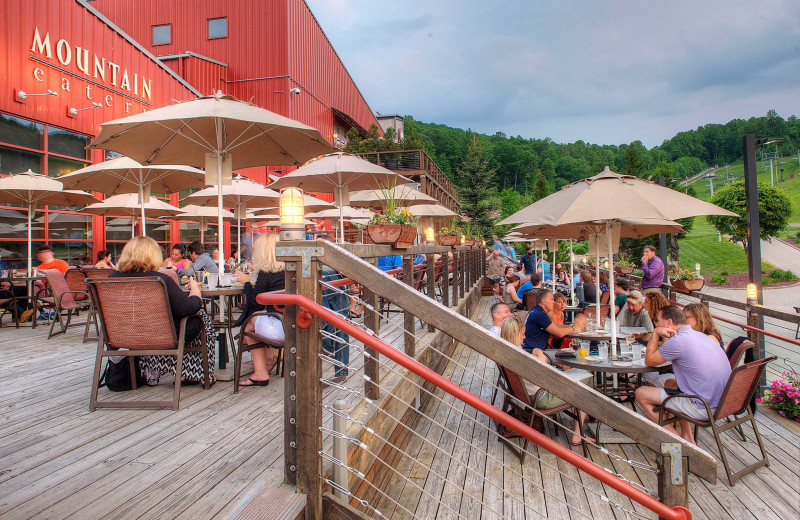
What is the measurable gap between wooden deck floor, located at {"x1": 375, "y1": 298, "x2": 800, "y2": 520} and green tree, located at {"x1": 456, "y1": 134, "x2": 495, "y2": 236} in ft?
112

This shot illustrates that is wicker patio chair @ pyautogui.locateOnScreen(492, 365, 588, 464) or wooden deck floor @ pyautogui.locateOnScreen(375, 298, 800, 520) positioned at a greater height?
wicker patio chair @ pyautogui.locateOnScreen(492, 365, 588, 464)

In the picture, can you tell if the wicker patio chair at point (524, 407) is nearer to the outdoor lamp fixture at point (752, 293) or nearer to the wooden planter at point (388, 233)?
the wooden planter at point (388, 233)

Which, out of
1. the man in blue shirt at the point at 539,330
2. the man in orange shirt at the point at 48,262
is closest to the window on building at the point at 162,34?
the man in orange shirt at the point at 48,262

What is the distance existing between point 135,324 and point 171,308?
0.27 metres

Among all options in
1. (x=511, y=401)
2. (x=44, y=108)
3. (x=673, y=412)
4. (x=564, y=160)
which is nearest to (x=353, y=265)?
(x=511, y=401)

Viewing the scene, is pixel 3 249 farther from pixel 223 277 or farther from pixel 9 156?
pixel 223 277

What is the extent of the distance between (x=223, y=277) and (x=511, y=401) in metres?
3.22

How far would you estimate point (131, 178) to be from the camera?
759cm

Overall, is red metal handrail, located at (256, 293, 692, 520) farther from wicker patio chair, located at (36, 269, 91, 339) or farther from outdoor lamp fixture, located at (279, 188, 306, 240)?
wicker patio chair, located at (36, 269, 91, 339)

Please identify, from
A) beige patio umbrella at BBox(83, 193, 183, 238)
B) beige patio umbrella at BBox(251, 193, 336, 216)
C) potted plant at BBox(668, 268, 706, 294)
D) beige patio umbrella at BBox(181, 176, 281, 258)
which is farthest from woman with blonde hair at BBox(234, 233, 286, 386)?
potted plant at BBox(668, 268, 706, 294)

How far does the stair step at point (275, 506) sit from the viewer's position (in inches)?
73.1

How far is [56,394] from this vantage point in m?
3.81

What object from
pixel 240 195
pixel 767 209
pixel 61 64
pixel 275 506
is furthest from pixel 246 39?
pixel 767 209

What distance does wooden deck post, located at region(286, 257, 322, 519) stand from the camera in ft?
6.58
